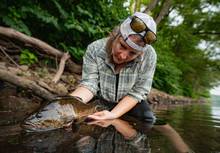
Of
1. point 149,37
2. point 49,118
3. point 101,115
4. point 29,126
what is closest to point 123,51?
point 149,37

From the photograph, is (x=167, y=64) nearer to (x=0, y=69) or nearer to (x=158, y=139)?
(x=0, y=69)

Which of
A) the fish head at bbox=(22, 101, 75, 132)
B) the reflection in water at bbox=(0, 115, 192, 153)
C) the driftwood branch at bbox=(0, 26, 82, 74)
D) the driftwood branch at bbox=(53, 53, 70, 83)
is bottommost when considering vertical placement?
the reflection in water at bbox=(0, 115, 192, 153)

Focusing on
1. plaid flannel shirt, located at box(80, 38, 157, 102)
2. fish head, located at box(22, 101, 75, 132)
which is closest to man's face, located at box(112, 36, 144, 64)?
plaid flannel shirt, located at box(80, 38, 157, 102)

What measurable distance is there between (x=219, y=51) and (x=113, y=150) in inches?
991

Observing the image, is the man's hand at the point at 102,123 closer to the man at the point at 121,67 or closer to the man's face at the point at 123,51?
the man at the point at 121,67

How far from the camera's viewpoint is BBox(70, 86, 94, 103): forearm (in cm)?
379

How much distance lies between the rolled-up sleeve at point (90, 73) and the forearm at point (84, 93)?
0.03m

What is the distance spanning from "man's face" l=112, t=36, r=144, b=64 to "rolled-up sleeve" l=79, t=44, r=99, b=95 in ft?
1.06

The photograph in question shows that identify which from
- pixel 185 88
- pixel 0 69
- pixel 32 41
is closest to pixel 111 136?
pixel 0 69

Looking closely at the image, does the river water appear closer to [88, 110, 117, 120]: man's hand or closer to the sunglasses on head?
[88, 110, 117, 120]: man's hand

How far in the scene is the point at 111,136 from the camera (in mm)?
3225

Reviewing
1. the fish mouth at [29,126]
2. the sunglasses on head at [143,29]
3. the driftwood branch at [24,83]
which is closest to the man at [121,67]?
the sunglasses on head at [143,29]

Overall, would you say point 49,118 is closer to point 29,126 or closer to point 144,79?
point 29,126

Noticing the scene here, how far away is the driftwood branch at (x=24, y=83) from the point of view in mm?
5328
